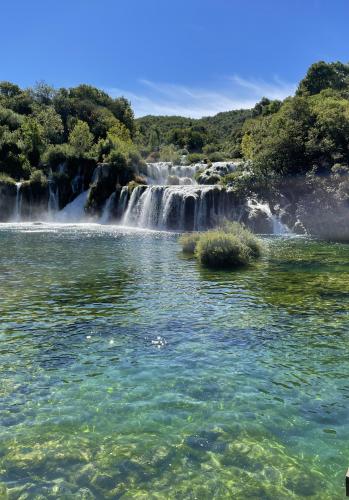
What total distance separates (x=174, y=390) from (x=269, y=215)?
3540cm

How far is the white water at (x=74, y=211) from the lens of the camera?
55312mm

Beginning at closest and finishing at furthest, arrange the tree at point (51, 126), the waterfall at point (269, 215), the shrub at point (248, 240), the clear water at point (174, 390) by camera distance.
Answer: the clear water at point (174, 390)
the shrub at point (248, 240)
the waterfall at point (269, 215)
the tree at point (51, 126)

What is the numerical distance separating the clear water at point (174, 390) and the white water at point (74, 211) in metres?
39.0

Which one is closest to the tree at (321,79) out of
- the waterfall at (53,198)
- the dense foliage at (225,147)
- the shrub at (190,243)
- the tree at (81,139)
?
the dense foliage at (225,147)

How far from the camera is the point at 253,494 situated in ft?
17.8

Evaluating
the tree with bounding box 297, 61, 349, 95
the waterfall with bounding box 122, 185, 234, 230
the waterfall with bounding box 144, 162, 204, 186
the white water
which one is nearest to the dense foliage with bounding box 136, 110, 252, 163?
the waterfall with bounding box 144, 162, 204, 186

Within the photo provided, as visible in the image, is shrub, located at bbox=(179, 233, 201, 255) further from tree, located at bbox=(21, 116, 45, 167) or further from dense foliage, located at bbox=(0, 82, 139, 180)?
tree, located at bbox=(21, 116, 45, 167)

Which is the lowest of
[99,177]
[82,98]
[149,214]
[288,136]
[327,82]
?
[149,214]

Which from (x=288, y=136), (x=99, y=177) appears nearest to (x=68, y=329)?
(x=288, y=136)

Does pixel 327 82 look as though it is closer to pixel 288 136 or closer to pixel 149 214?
pixel 288 136

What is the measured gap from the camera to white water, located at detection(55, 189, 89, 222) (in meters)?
55.3

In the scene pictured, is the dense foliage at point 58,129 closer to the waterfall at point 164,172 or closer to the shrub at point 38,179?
the waterfall at point 164,172

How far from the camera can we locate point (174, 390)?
823cm

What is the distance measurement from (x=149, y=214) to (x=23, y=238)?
603 inches
